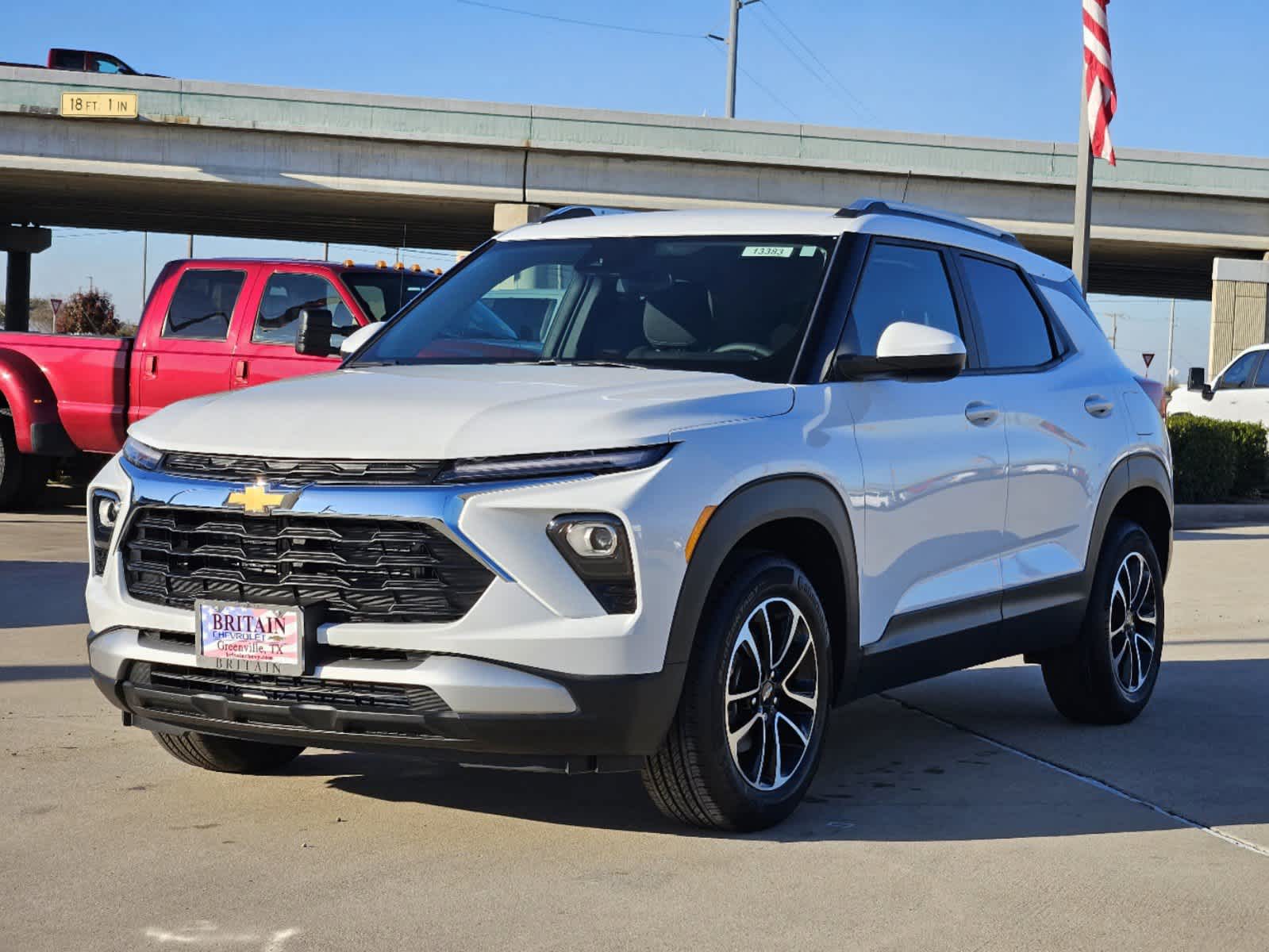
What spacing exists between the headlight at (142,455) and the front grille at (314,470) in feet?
0.48

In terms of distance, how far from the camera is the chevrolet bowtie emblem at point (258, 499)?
4676 millimetres

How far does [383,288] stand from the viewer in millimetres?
13398

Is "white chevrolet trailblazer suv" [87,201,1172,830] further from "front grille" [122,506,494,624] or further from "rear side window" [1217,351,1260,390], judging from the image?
"rear side window" [1217,351,1260,390]

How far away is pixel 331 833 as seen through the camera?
5.13 metres

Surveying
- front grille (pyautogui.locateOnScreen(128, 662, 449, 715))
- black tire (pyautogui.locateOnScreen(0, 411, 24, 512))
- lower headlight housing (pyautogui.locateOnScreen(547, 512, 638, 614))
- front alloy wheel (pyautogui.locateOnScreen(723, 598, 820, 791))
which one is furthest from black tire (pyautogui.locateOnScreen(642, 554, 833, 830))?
black tire (pyautogui.locateOnScreen(0, 411, 24, 512))

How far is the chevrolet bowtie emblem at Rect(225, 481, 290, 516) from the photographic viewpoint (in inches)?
184

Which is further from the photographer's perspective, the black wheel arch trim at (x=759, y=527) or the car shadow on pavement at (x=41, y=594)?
the car shadow on pavement at (x=41, y=594)

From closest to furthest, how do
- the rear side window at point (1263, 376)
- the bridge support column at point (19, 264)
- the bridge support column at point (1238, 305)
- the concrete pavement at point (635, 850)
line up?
the concrete pavement at point (635, 850) → the rear side window at point (1263, 376) → the bridge support column at point (1238, 305) → the bridge support column at point (19, 264)

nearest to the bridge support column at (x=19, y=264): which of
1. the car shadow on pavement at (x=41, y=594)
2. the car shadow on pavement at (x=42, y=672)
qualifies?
the car shadow on pavement at (x=41, y=594)

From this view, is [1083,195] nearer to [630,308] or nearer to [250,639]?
[630,308]

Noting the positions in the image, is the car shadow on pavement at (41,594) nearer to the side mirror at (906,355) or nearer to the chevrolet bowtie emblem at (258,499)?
the chevrolet bowtie emblem at (258,499)

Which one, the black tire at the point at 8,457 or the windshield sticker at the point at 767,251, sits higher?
the windshield sticker at the point at 767,251

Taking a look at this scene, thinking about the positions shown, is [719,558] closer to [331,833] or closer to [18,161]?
[331,833]

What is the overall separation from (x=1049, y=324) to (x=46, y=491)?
12.8 meters
